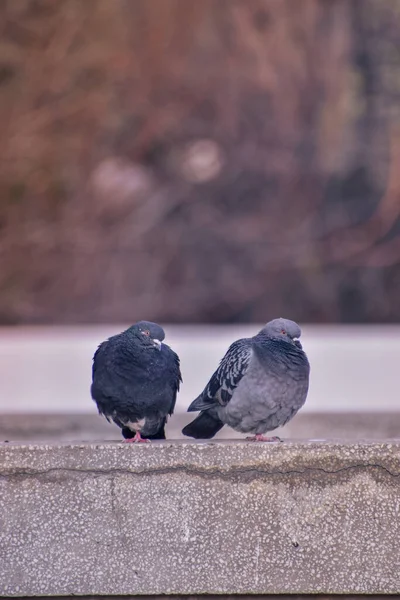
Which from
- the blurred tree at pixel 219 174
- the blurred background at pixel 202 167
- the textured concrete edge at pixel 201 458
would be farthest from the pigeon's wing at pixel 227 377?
the blurred tree at pixel 219 174

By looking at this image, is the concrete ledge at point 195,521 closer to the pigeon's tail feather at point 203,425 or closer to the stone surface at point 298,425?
the pigeon's tail feather at point 203,425

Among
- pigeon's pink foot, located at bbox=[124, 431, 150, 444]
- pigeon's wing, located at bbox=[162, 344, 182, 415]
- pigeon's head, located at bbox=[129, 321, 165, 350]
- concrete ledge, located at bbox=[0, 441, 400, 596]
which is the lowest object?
concrete ledge, located at bbox=[0, 441, 400, 596]

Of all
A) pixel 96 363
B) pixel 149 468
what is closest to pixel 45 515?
pixel 149 468

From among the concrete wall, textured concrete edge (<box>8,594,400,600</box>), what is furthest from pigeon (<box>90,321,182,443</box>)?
the concrete wall

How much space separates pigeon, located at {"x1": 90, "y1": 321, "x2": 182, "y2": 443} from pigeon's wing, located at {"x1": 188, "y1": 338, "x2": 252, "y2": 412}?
0.14 metres

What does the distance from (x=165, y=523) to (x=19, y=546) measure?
0.45 metres

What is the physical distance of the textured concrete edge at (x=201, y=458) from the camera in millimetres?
2996

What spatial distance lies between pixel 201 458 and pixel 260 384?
535mm

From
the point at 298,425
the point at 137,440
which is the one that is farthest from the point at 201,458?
the point at 298,425

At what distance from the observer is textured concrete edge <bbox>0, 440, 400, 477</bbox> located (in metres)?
3.00

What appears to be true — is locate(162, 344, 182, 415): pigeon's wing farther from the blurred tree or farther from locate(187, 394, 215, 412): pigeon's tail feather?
the blurred tree

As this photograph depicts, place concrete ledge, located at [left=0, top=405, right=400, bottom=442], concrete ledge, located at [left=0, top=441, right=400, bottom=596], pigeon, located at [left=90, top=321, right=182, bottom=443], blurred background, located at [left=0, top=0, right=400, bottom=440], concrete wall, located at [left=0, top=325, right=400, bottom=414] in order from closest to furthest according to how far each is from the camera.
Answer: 1. concrete ledge, located at [left=0, top=441, right=400, bottom=596]
2. pigeon, located at [left=90, top=321, right=182, bottom=443]
3. concrete ledge, located at [left=0, top=405, right=400, bottom=442]
4. concrete wall, located at [left=0, top=325, right=400, bottom=414]
5. blurred background, located at [left=0, top=0, right=400, bottom=440]

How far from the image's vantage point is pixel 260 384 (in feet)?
11.3

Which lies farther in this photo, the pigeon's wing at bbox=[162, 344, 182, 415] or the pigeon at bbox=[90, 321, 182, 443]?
the pigeon's wing at bbox=[162, 344, 182, 415]
